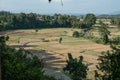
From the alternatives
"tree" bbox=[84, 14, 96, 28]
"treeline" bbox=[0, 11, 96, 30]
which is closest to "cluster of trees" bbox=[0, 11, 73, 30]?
"treeline" bbox=[0, 11, 96, 30]

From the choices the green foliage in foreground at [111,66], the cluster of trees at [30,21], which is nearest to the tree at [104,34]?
the cluster of trees at [30,21]

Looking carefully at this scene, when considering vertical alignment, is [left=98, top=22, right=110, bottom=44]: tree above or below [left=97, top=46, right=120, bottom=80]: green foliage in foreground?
below

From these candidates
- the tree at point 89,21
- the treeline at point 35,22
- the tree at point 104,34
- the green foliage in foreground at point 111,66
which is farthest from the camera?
the tree at point 89,21

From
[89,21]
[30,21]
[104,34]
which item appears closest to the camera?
[104,34]

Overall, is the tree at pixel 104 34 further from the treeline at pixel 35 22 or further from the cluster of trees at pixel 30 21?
the cluster of trees at pixel 30 21

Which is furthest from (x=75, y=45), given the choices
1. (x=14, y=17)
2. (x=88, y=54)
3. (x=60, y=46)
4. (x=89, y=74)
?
(x=14, y=17)

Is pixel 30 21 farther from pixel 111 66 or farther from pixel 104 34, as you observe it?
pixel 111 66

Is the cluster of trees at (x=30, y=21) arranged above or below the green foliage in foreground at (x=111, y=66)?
below

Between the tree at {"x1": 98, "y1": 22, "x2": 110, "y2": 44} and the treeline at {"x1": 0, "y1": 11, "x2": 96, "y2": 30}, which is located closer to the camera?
the tree at {"x1": 98, "y1": 22, "x2": 110, "y2": 44}

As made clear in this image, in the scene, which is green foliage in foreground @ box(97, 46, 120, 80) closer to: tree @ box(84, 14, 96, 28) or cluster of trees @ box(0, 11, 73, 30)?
cluster of trees @ box(0, 11, 73, 30)

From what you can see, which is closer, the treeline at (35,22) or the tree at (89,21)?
the treeline at (35,22)

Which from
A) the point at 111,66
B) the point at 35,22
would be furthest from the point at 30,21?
the point at 111,66

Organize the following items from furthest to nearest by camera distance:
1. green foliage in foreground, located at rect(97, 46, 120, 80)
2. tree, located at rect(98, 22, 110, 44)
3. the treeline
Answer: the treeline
tree, located at rect(98, 22, 110, 44)
green foliage in foreground, located at rect(97, 46, 120, 80)

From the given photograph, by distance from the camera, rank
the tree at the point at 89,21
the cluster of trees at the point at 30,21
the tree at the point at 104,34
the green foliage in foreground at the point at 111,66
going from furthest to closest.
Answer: the tree at the point at 89,21 < the cluster of trees at the point at 30,21 < the tree at the point at 104,34 < the green foliage in foreground at the point at 111,66
